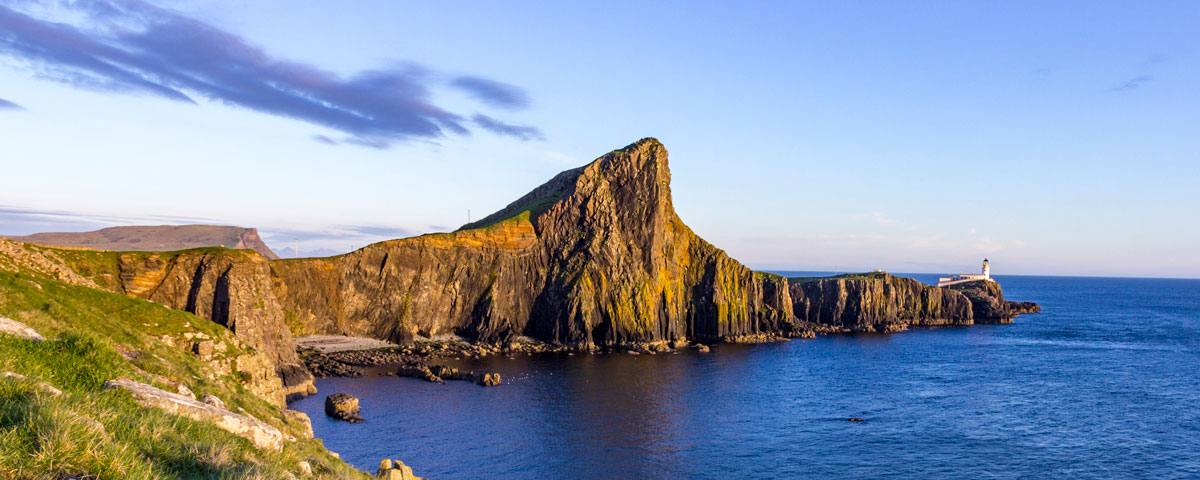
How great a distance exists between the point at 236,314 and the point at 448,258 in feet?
170

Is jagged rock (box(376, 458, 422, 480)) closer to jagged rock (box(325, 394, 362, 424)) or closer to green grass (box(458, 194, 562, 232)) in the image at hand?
jagged rock (box(325, 394, 362, 424))

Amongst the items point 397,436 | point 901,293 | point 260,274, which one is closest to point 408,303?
point 260,274

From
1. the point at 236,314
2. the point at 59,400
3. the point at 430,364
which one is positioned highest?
the point at 59,400

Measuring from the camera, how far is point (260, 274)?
3533 inches

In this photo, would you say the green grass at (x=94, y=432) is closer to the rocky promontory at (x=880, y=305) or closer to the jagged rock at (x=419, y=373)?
the jagged rock at (x=419, y=373)

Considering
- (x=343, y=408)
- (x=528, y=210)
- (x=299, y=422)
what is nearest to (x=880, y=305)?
(x=528, y=210)

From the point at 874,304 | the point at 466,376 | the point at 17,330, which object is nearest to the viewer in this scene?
the point at 17,330

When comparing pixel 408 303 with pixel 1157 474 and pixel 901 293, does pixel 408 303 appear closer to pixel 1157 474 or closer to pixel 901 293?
pixel 1157 474

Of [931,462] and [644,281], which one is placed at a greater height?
[644,281]

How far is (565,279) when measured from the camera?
439 ft

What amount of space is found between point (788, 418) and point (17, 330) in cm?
6632

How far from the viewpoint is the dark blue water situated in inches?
2089

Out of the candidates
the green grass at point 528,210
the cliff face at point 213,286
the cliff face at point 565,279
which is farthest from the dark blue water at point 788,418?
the green grass at point 528,210

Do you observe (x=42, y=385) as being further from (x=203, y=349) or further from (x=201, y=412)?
(x=203, y=349)
